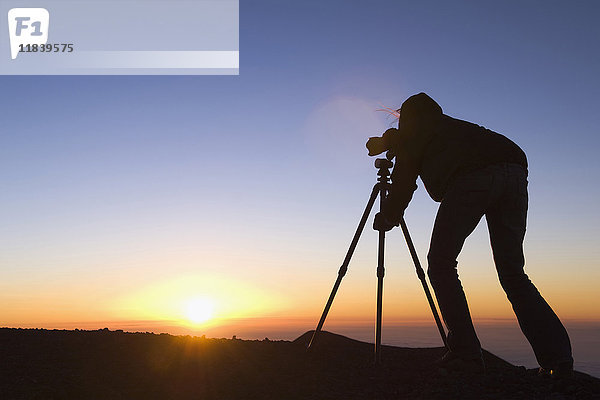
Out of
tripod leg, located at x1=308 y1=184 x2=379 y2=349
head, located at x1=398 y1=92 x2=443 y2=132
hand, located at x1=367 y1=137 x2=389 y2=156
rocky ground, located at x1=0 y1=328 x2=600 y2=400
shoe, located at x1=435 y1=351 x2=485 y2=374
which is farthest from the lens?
tripod leg, located at x1=308 y1=184 x2=379 y2=349

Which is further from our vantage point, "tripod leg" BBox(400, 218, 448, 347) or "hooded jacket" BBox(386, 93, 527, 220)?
"tripod leg" BBox(400, 218, 448, 347)

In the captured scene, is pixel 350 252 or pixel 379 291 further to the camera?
pixel 350 252

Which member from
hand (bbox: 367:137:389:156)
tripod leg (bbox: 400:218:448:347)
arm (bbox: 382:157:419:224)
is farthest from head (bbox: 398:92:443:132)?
tripod leg (bbox: 400:218:448:347)

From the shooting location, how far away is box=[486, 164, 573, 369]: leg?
580 centimetres

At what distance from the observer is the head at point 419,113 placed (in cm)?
621

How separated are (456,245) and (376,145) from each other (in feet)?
6.33

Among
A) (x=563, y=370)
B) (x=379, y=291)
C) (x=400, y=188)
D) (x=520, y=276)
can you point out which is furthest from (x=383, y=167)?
(x=563, y=370)

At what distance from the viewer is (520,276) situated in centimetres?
600

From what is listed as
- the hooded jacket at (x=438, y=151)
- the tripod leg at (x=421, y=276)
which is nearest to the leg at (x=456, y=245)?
the hooded jacket at (x=438, y=151)

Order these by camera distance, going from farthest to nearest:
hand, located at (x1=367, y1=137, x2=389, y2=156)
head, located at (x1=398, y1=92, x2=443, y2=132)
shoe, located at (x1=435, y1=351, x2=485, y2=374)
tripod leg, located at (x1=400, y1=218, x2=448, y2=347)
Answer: hand, located at (x1=367, y1=137, x2=389, y2=156) < tripod leg, located at (x1=400, y1=218, x2=448, y2=347) < head, located at (x1=398, y1=92, x2=443, y2=132) < shoe, located at (x1=435, y1=351, x2=485, y2=374)

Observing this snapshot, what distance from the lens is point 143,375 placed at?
6.39 m

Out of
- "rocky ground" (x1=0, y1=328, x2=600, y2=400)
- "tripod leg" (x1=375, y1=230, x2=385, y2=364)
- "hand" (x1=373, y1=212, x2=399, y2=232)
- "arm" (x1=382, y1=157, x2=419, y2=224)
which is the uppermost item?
"arm" (x1=382, y1=157, x2=419, y2=224)

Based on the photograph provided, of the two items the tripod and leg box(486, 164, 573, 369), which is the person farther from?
the tripod

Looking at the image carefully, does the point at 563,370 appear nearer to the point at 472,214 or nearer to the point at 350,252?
the point at 472,214
